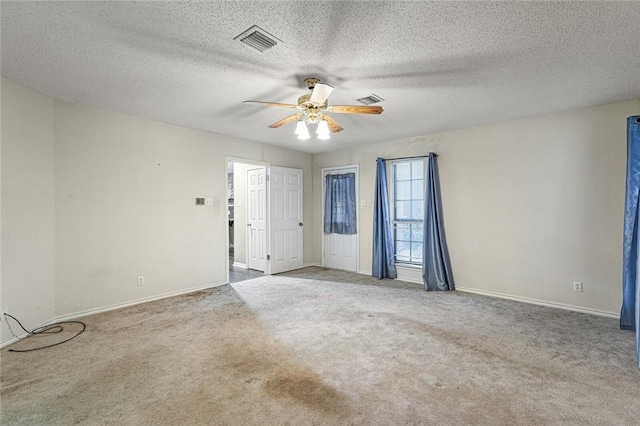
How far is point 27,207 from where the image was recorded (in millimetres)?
2998

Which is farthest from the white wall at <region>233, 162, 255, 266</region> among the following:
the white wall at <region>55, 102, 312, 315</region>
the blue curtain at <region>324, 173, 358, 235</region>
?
the blue curtain at <region>324, 173, 358, 235</region>

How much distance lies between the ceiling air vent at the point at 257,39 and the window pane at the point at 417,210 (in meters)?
3.74

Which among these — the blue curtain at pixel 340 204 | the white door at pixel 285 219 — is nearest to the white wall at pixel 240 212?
the white door at pixel 285 219

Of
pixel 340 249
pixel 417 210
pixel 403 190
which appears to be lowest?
pixel 340 249

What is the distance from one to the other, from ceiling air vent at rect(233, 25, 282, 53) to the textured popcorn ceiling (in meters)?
0.05

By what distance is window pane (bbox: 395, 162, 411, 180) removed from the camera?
530 cm

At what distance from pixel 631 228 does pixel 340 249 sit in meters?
4.23

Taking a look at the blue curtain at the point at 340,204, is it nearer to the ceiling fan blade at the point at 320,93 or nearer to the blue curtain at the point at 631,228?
the ceiling fan blade at the point at 320,93

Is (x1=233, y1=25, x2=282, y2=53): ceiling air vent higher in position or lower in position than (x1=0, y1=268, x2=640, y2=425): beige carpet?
→ higher

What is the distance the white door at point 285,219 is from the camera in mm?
5766

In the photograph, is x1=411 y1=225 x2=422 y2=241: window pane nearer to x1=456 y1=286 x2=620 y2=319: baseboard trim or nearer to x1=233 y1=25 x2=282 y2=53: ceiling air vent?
x1=456 y1=286 x2=620 y2=319: baseboard trim

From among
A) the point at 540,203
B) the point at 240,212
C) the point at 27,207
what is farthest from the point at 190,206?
the point at 540,203

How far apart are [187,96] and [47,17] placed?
4.43 ft

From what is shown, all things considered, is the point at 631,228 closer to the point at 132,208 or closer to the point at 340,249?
the point at 340,249
